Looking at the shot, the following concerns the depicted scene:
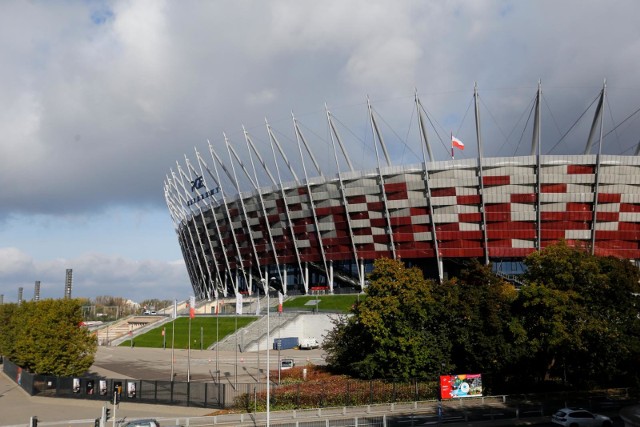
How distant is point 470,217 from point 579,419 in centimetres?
6406

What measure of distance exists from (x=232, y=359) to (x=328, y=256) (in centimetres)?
3932

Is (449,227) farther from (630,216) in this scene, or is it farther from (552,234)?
(630,216)

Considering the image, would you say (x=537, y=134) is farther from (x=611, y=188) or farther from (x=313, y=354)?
(x=313, y=354)

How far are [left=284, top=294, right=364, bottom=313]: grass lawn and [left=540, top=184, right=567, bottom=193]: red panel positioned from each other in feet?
115

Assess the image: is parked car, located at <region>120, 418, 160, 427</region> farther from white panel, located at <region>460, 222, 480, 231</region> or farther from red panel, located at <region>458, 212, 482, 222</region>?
white panel, located at <region>460, 222, 480, 231</region>

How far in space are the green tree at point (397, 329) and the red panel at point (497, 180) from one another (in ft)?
156

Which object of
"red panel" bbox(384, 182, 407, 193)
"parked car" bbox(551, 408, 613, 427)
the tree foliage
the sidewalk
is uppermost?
"red panel" bbox(384, 182, 407, 193)

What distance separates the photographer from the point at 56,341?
4984cm

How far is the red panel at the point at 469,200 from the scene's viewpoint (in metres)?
92.4

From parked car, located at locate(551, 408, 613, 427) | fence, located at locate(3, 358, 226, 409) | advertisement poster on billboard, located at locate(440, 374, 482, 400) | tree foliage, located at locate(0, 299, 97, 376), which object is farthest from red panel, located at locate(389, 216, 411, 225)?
parked car, located at locate(551, 408, 613, 427)

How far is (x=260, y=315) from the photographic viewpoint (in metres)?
93.2

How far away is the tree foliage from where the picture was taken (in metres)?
49.7

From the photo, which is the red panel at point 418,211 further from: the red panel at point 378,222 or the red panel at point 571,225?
the red panel at point 571,225

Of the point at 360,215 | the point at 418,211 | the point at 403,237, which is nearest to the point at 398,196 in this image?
the point at 418,211
